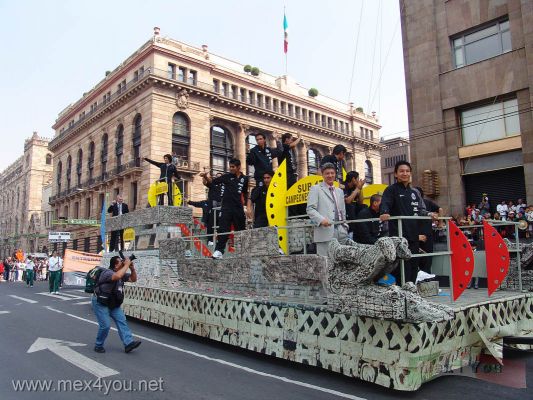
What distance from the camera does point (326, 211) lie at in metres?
5.89

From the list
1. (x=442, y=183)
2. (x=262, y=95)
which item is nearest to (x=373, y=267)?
(x=442, y=183)

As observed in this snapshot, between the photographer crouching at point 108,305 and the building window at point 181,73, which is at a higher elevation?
the building window at point 181,73

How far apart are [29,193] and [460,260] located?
278ft

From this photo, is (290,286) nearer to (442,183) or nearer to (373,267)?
(373,267)

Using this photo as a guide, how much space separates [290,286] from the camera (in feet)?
20.2

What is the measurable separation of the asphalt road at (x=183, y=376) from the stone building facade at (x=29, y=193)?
224ft

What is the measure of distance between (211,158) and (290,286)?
1633 inches

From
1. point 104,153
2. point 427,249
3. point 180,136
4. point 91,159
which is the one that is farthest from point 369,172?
point 427,249

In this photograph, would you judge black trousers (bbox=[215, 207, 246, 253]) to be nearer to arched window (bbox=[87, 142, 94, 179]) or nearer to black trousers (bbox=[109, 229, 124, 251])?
black trousers (bbox=[109, 229, 124, 251])

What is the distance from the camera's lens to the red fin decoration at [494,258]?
5387mm

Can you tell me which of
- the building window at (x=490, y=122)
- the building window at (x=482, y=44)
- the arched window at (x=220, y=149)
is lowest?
the building window at (x=490, y=122)

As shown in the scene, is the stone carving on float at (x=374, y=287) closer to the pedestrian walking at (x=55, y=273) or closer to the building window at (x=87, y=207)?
the pedestrian walking at (x=55, y=273)

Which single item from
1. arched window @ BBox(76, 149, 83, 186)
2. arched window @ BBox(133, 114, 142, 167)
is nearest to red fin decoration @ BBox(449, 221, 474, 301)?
arched window @ BBox(133, 114, 142, 167)

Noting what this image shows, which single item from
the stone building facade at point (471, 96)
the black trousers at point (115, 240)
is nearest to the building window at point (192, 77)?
the stone building facade at point (471, 96)
